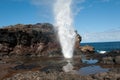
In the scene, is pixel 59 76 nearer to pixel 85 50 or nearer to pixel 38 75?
pixel 38 75

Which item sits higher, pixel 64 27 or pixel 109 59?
pixel 64 27

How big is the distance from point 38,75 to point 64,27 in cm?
3573

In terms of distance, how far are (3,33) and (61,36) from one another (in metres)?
18.0

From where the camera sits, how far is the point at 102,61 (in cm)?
4128

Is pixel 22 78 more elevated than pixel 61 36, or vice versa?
→ pixel 61 36

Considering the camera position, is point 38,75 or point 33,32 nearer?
point 38,75

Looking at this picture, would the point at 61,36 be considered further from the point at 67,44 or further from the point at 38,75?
the point at 38,75

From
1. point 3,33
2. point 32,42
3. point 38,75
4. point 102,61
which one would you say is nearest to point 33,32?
point 32,42

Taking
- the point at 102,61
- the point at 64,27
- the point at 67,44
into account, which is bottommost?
the point at 102,61

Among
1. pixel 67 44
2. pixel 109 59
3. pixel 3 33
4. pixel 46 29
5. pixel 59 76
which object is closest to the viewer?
pixel 59 76

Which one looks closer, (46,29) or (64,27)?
(64,27)

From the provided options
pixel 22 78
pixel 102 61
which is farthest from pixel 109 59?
pixel 22 78

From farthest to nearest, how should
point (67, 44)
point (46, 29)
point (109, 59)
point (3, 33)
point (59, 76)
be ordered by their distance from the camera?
point (46, 29) → point (3, 33) → point (67, 44) → point (109, 59) → point (59, 76)

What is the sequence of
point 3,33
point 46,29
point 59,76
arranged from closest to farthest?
point 59,76
point 3,33
point 46,29
